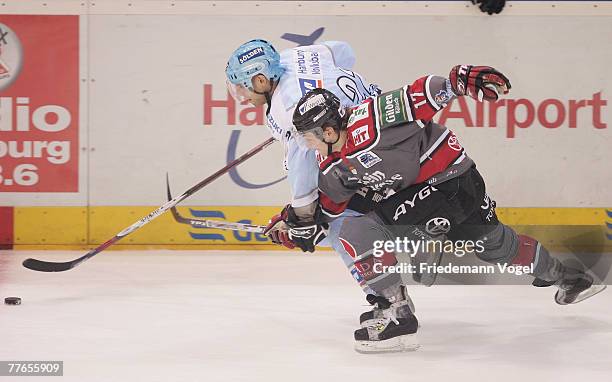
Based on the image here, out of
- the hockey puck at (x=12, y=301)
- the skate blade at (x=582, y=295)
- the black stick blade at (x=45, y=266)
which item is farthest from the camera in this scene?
the black stick blade at (x=45, y=266)

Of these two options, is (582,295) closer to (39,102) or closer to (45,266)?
(45,266)

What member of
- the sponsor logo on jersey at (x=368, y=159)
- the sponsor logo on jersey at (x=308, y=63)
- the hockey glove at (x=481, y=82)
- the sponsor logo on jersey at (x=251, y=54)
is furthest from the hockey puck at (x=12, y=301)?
the hockey glove at (x=481, y=82)

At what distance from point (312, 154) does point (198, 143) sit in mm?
2015

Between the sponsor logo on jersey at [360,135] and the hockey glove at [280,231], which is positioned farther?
the hockey glove at [280,231]

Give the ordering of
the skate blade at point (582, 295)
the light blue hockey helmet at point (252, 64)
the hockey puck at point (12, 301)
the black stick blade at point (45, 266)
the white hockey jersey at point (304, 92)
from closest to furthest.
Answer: the white hockey jersey at point (304, 92) < the light blue hockey helmet at point (252, 64) < the skate blade at point (582, 295) < the hockey puck at point (12, 301) < the black stick blade at point (45, 266)

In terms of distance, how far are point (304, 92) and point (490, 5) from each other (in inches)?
83.6

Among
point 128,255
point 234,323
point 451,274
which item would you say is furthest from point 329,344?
point 128,255

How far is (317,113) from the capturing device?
304 centimetres

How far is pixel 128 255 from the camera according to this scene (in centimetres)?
505

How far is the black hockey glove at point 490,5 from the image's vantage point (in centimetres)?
512

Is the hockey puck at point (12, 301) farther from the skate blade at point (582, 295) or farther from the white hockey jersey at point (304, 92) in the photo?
the skate blade at point (582, 295)

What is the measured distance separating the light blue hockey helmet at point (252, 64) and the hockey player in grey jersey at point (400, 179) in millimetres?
330

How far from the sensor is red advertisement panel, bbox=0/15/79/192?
16.8 feet

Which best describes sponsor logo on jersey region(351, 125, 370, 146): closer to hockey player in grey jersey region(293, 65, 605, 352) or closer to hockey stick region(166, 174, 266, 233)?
hockey player in grey jersey region(293, 65, 605, 352)
